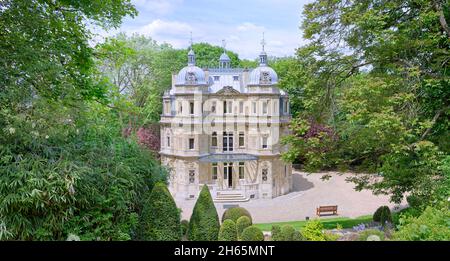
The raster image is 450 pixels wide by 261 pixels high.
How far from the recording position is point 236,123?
76.4 feet

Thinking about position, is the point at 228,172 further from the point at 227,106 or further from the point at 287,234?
the point at 287,234

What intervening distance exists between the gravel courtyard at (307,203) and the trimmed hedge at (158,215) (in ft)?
33.4

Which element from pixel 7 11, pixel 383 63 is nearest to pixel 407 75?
pixel 383 63

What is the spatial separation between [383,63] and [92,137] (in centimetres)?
687

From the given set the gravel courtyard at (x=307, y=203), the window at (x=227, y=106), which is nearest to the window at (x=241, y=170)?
the gravel courtyard at (x=307, y=203)

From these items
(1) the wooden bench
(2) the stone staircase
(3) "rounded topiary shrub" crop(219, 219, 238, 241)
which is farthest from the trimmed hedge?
(2) the stone staircase

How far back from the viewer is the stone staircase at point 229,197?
70.7 ft

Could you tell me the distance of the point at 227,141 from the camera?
23.4 metres

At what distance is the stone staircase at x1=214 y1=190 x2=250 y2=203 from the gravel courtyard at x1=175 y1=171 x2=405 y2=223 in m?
0.45

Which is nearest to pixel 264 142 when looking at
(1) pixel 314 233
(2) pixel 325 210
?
(2) pixel 325 210

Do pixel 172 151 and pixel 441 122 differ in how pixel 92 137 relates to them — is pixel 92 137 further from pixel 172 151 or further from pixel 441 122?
pixel 172 151

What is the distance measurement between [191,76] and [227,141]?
4.35m

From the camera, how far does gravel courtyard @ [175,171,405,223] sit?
59.9 feet

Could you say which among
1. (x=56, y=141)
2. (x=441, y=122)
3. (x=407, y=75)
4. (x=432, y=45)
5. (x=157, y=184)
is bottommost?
(x=157, y=184)
